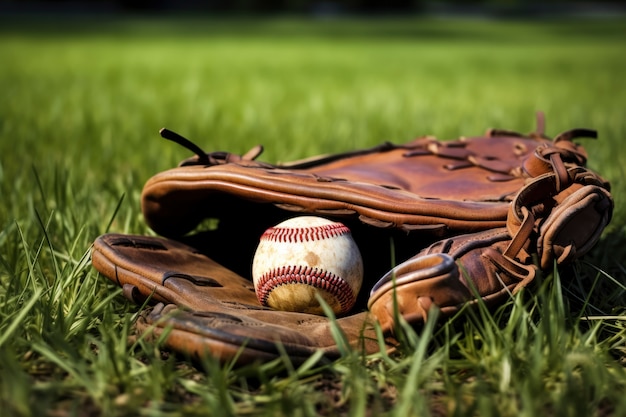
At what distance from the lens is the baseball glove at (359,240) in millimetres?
1879

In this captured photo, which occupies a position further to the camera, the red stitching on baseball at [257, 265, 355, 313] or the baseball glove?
the red stitching on baseball at [257, 265, 355, 313]

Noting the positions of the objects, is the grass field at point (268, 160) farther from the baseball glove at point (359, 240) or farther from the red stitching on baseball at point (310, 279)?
the red stitching on baseball at point (310, 279)

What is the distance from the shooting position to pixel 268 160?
414 cm

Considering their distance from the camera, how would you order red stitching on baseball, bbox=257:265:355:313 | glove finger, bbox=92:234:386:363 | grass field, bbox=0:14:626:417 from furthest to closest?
red stitching on baseball, bbox=257:265:355:313 < glove finger, bbox=92:234:386:363 < grass field, bbox=0:14:626:417

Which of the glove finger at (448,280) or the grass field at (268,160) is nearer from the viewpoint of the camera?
the grass field at (268,160)

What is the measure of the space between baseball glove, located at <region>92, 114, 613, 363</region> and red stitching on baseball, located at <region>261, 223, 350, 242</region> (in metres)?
0.05

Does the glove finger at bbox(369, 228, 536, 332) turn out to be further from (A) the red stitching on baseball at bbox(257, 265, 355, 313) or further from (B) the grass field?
(A) the red stitching on baseball at bbox(257, 265, 355, 313)

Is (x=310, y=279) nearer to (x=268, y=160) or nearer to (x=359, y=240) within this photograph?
(x=359, y=240)

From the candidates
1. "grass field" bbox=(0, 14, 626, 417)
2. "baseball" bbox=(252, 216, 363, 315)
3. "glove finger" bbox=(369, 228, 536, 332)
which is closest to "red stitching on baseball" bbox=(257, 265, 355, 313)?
"baseball" bbox=(252, 216, 363, 315)

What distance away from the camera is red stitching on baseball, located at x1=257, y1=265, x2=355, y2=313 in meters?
2.17

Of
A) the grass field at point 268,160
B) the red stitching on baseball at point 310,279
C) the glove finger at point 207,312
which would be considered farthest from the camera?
the red stitching on baseball at point 310,279

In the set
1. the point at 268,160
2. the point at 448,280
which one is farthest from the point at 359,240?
the point at 268,160

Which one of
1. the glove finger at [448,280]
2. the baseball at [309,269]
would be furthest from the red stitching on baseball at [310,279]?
the glove finger at [448,280]

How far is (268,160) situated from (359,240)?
1.70 metres
